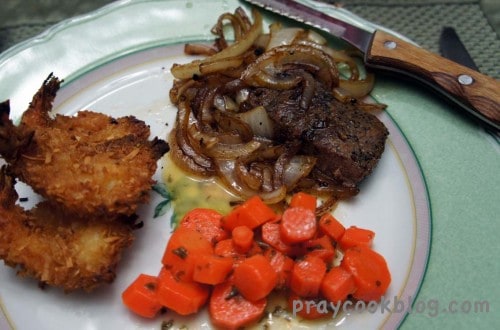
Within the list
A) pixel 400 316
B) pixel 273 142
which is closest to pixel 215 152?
pixel 273 142

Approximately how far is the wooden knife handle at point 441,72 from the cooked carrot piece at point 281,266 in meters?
1.52

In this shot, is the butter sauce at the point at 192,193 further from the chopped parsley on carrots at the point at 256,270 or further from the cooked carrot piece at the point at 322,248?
the cooked carrot piece at the point at 322,248

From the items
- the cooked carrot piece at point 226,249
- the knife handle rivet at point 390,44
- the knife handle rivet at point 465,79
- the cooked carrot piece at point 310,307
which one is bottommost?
the cooked carrot piece at point 310,307

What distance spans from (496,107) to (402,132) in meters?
0.56

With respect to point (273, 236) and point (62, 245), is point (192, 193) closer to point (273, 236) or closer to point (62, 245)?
point (273, 236)

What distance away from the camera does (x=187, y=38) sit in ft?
12.5

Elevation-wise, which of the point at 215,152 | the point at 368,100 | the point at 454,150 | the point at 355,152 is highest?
the point at 368,100

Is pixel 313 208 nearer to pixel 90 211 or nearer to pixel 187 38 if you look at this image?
pixel 90 211

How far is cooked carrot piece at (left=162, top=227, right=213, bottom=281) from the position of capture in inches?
99.9

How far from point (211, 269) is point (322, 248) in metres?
0.60

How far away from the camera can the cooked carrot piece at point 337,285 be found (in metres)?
2.46

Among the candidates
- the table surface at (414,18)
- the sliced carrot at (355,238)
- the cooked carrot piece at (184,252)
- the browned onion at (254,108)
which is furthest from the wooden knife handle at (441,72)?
the cooked carrot piece at (184,252)

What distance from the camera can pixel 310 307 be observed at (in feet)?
8.32

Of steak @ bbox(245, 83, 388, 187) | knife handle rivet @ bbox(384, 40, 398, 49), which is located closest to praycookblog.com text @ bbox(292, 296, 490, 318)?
steak @ bbox(245, 83, 388, 187)
